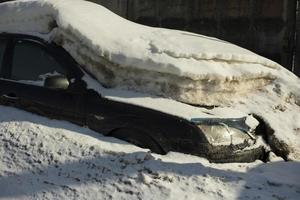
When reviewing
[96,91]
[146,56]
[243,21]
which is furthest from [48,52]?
[243,21]

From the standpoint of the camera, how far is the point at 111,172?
5.17m

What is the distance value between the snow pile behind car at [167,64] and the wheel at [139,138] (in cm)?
29

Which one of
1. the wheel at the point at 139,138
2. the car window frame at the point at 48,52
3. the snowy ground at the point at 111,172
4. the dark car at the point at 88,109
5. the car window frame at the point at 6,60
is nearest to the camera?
the snowy ground at the point at 111,172

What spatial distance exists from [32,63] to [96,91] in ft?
3.10

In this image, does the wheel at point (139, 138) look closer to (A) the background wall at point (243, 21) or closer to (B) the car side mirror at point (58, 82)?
(B) the car side mirror at point (58, 82)

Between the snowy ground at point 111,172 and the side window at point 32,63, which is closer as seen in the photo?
the snowy ground at point 111,172

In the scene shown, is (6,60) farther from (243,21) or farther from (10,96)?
(243,21)

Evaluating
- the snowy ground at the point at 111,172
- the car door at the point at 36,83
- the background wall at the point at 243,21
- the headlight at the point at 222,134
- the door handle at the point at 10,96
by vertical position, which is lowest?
the background wall at the point at 243,21

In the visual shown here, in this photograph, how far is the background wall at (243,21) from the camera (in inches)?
504

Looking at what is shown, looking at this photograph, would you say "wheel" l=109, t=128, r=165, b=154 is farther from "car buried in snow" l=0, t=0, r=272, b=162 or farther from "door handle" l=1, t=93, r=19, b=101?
"door handle" l=1, t=93, r=19, b=101

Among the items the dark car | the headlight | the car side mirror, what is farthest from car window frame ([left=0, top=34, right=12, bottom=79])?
the headlight

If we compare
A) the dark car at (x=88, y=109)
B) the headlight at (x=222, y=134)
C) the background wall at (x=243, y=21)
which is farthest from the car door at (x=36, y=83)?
the background wall at (x=243, y=21)

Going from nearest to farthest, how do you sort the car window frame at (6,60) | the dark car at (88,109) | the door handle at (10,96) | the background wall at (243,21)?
the dark car at (88,109) → the door handle at (10,96) → the car window frame at (6,60) → the background wall at (243,21)

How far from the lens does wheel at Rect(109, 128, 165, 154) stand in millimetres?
5590
